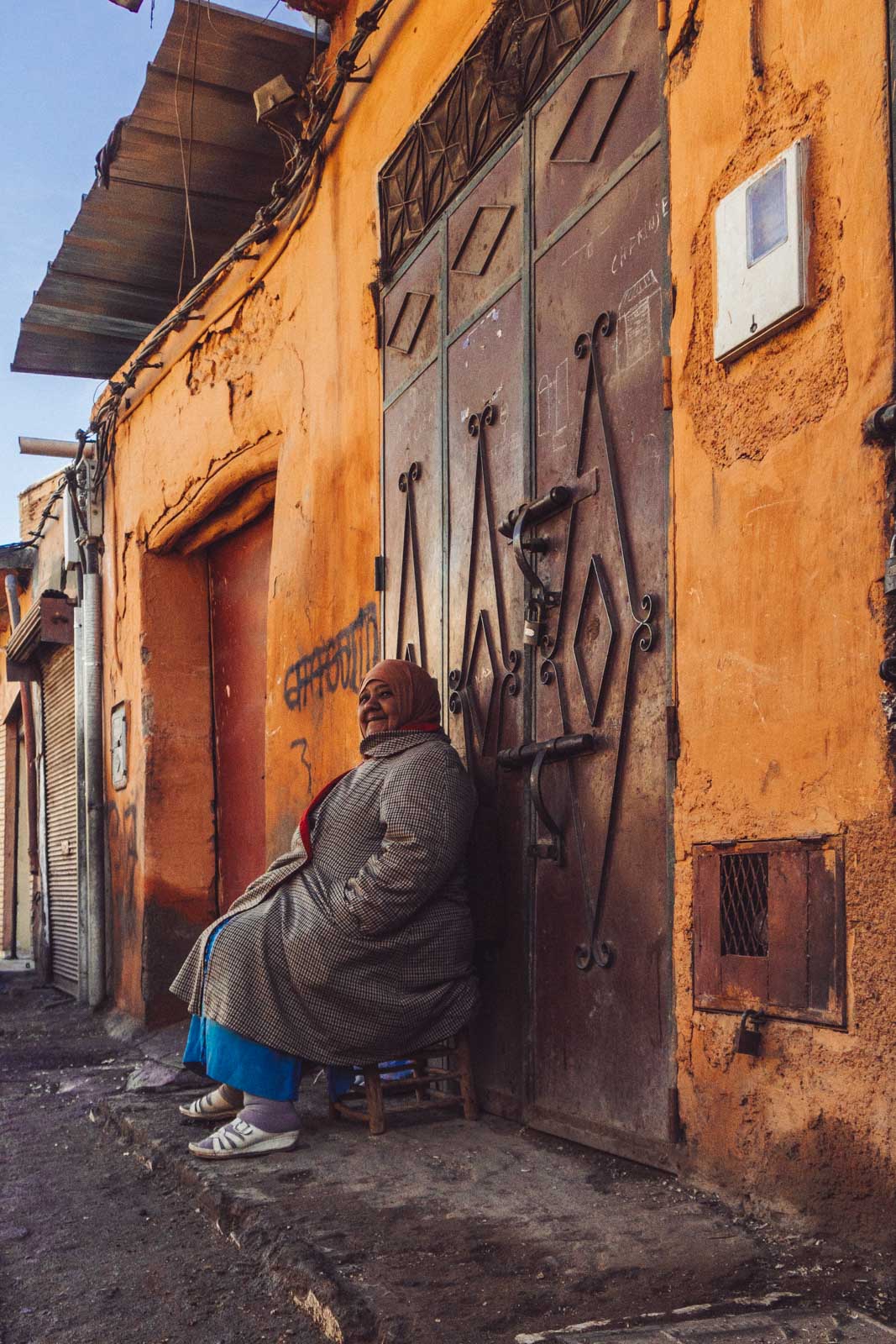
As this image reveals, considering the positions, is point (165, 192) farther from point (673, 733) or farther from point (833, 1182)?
point (833, 1182)

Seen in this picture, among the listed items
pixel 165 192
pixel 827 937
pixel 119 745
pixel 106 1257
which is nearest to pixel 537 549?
pixel 827 937

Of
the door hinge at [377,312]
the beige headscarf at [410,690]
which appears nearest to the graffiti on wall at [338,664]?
the beige headscarf at [410,690]

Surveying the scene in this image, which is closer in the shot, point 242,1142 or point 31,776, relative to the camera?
point 242,1142

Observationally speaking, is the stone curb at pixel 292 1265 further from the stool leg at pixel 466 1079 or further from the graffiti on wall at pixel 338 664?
the graffiti on wall at pixel 338 664

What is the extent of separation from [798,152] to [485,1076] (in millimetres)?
2589

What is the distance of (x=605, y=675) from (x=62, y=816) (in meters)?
7.29

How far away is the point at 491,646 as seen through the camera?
3754 mm

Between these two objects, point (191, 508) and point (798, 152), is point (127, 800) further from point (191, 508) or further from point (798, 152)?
point (798, 152)

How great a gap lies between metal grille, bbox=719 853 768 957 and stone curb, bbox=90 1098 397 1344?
97 centimetres

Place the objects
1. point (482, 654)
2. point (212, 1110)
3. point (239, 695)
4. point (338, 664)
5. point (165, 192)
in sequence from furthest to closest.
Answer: point (239, 695)
point (165, 192)
point (338, 664)
point (482, 654)
point (212, 1110)

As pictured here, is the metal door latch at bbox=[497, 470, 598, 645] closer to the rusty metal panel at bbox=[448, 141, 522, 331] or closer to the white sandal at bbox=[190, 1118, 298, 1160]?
the rusty metal panel at bbox=[448, 141, 522, 331]

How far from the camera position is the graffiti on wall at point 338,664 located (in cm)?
464

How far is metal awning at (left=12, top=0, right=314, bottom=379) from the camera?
5.84m

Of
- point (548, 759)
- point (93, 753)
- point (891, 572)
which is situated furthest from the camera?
point (93, 753)
